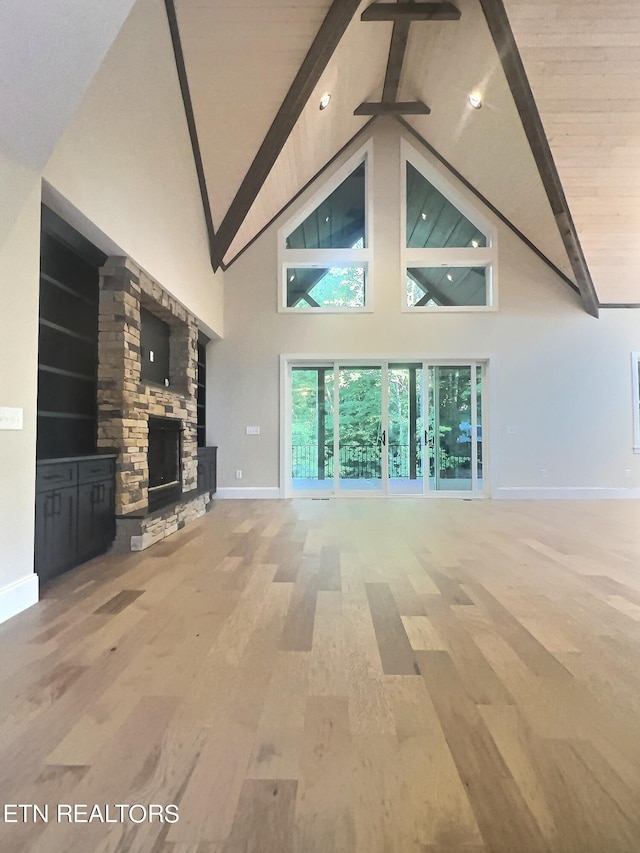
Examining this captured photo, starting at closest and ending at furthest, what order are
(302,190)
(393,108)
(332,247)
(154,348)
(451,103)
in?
(154,348)
(451,103)
(393,108)
(302,190)
(332,247)

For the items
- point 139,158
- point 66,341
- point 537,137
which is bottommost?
point 66,341

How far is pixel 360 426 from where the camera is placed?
7695mm

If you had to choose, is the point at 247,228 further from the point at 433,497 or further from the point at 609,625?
the point at 609,625

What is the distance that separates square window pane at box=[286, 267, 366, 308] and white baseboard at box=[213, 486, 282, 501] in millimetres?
2983

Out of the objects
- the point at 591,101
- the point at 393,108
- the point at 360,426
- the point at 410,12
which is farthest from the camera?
the point at 360,426

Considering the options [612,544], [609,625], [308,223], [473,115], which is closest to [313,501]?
[612,544]

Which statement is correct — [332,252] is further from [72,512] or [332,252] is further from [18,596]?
[18,596]

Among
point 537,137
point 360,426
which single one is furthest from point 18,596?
point 537,137

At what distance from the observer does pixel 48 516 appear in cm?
311

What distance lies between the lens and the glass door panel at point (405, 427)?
7641mm

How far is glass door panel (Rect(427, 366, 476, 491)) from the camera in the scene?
298 inches

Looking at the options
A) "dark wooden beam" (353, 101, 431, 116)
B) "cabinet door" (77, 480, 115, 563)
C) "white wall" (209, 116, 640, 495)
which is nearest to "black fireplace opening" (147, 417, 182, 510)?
"cabinet door" (77, 480, 115, 563)

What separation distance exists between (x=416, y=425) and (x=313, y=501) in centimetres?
209

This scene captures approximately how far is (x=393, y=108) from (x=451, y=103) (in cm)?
91
